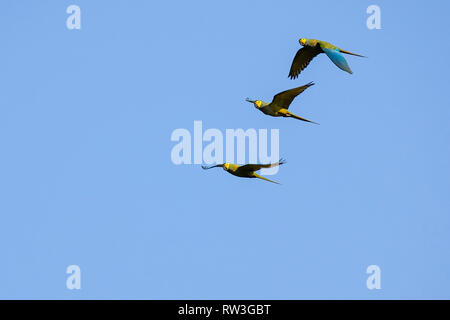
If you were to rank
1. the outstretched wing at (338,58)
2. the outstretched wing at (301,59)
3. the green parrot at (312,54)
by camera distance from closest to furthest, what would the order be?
the outstretched wing at (338,58), the green parrot at (312,54), the outstretched wing at (301,59)

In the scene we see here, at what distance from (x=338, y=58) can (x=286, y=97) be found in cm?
163

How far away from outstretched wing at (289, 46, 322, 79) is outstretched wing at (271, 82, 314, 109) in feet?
7.75

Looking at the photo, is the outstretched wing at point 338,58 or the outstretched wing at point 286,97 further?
the outstretched wing at point 286,97

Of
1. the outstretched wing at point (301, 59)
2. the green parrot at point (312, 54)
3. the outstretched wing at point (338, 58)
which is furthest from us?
the outstretched wing at point (301, 59)

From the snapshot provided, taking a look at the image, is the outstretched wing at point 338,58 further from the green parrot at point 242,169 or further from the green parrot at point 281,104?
the green parrot at point 242,169

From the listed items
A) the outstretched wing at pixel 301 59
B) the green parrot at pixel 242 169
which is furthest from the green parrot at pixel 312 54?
the green parrot at pixel 242 169

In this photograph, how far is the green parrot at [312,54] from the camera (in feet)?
80.6

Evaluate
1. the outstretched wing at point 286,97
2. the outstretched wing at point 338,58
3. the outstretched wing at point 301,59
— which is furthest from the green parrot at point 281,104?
the outstretched wing at point 301,59

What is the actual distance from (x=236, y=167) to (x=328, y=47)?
414 cm

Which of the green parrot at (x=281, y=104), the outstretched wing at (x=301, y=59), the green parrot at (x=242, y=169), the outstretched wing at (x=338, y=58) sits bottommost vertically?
the green parrot at (x=242, y=169)

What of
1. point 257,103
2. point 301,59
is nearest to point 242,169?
point 257,103

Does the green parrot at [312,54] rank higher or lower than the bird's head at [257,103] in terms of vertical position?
higher
